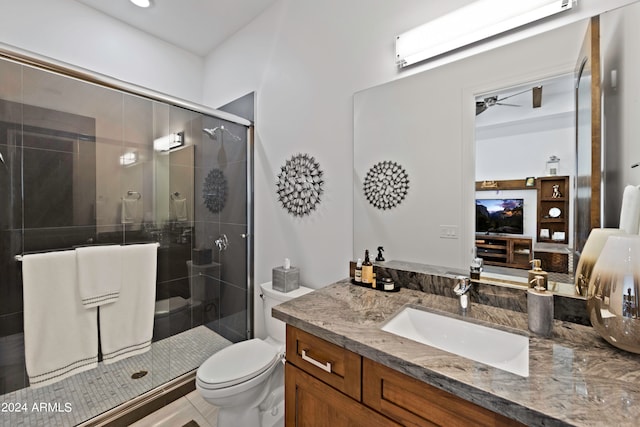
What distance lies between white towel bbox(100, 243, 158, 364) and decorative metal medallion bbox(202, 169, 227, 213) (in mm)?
542

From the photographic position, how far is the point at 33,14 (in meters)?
1.80

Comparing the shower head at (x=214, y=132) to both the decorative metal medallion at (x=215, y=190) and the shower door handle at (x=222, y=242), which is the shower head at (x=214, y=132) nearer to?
the decorative metal medallion at (x=215, y=190)

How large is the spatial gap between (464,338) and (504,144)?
2.51 feet

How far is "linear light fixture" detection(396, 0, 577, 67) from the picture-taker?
3.38 feet

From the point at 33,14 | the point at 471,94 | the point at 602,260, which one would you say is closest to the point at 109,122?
the point at 33,14

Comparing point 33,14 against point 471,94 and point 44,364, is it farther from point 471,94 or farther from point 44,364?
point 471,94

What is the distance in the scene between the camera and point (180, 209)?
2.03 metres

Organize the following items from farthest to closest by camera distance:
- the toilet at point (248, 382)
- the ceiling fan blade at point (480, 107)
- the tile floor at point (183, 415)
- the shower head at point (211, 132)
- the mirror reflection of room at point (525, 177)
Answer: the shower head at point (211, 132) < the tile floor at point (183, 415) < the toilet at point (248, 382) < the ceiling fan blade at point (480, 107) < the mirror reflection of room at point (525, 177)

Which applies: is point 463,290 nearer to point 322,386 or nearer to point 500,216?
point 500,216

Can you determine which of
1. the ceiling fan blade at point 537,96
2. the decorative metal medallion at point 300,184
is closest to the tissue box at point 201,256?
the decorative metal medallion at point 300,184

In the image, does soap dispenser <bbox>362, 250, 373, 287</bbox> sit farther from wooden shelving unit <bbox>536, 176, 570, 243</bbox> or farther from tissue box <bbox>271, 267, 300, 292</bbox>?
wooden shelving unit <bbox>536, 176, 570, 243</bbox>

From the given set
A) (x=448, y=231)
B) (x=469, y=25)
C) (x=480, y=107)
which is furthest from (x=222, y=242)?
(x=469, y=25)

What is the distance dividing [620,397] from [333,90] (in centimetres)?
165

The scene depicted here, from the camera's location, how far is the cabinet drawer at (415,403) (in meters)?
0.61
